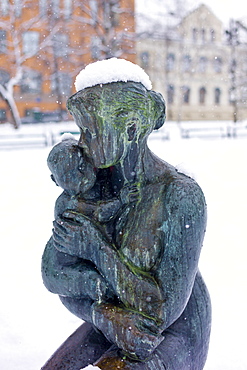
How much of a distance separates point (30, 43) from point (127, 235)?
69.8ft

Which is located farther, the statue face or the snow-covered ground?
the snow-covered ground

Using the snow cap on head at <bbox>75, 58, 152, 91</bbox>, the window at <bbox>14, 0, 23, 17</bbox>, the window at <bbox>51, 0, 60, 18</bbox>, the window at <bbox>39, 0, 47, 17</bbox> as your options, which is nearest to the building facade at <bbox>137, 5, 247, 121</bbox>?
the window at <bbox>51, 0, 60, 18</bbox>

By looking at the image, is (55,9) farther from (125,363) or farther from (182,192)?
(125,363)

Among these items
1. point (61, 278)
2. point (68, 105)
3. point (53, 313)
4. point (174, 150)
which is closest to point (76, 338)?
point (61, 278)

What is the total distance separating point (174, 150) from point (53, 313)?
7.81 meters

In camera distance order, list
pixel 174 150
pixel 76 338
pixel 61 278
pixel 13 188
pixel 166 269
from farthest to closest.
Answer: pixel 174 150 < pixel 13 188 < pixel 76 338 < pixel 61 278 < pixel 166 269

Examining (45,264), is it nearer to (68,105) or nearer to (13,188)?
(68,105)

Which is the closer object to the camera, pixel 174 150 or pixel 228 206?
pixel 228 206

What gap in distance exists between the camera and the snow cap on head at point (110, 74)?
120 cm

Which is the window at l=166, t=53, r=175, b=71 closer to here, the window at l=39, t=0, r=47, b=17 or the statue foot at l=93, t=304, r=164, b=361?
the window at l=39, t=0, r=47, b=17

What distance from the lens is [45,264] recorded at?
4.30 feet

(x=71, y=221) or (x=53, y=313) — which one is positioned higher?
(x=71, y=221)

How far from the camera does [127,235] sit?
48.2 inches

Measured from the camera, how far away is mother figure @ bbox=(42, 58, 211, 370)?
116cm
